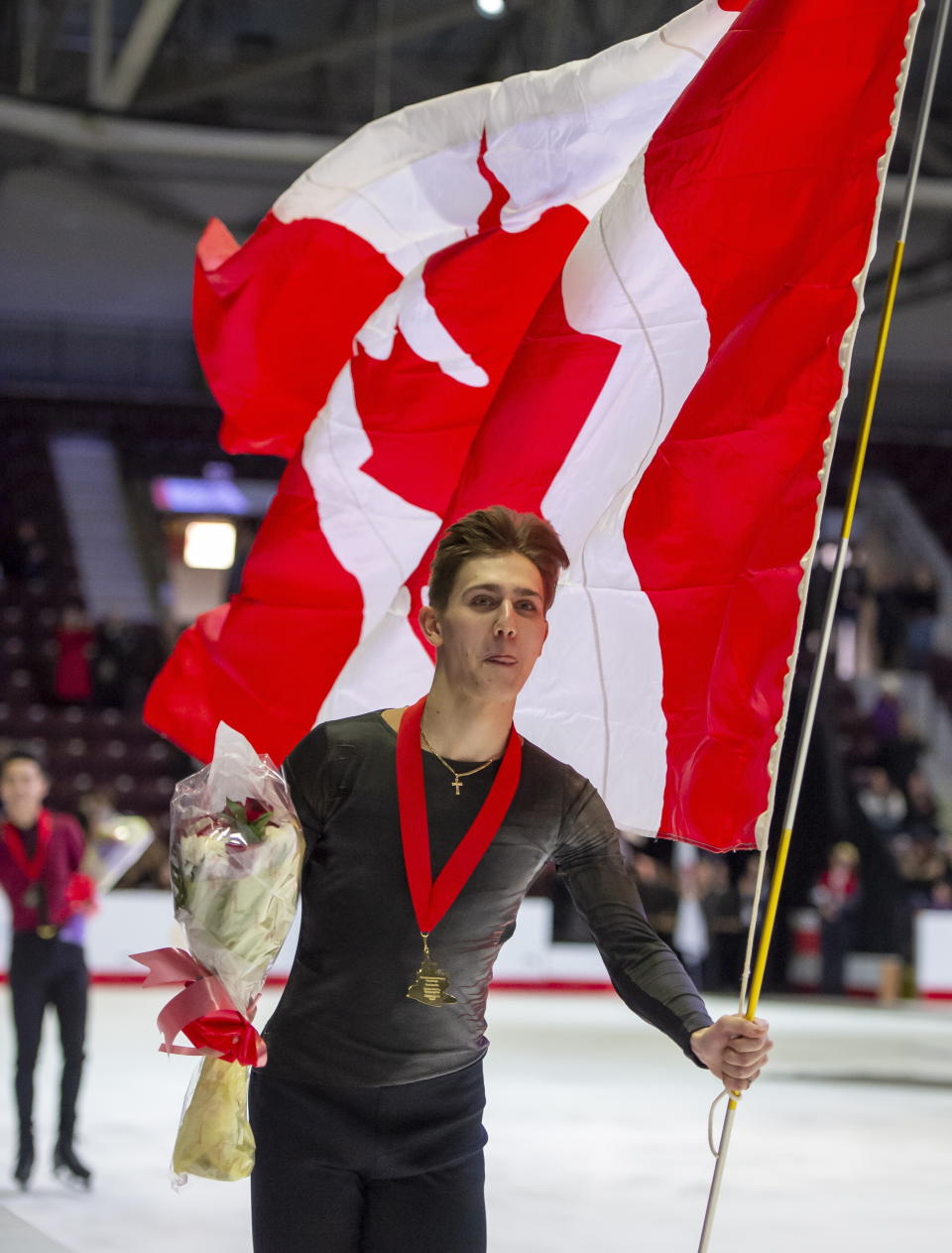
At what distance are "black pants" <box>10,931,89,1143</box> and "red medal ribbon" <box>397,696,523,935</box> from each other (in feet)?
16.5

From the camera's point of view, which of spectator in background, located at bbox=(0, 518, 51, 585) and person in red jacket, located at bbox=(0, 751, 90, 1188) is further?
spectator in background, located at bbox=(0, 518, 51, 585)

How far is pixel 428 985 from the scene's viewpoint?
2.74 m

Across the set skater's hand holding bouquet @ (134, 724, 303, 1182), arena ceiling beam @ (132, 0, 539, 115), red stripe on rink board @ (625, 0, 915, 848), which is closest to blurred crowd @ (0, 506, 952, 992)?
arena ceiling beam @ (132, 0, 539, 115)

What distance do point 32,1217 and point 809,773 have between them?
1421cm

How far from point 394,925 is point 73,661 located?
1886 centimetres

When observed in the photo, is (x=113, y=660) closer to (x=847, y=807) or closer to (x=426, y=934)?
(x=847, y=807)

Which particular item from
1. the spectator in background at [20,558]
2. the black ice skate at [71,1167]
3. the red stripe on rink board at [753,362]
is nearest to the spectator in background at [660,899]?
the black ice skate at [71,1167]

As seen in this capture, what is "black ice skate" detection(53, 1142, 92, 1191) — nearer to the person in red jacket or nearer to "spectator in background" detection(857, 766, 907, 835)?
the person in red jacket

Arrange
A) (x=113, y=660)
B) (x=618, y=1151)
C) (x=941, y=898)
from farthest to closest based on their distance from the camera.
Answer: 1. (x=113, y=660)
2. (x=941, y=898)
3. (x=618, y=1151)

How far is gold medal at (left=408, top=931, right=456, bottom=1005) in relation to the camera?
8.95 ft

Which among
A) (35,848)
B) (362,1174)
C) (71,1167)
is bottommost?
(71,1167)

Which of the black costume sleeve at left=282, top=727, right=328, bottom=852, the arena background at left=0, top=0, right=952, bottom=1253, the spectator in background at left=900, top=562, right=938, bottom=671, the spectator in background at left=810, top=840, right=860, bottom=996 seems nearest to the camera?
the black costume sleeve at left=282, top=727, right=328, bottom=852

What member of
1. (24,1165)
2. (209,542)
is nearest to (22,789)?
(24,1165)

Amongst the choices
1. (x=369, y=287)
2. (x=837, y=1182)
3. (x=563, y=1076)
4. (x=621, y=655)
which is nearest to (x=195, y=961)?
(x=621, y=655)
